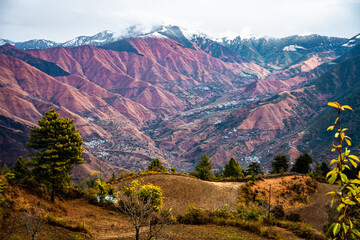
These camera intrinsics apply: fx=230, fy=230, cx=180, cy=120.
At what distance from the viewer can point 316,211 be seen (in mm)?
28953

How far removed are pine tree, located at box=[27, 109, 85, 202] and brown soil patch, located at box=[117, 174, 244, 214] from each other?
11542 millimetres

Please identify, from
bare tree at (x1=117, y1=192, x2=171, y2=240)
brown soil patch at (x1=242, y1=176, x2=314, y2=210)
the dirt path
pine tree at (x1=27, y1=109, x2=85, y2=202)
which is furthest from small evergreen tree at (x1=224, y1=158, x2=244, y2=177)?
pine tree at (x1=27, y1=109, x2=85, y2=202)

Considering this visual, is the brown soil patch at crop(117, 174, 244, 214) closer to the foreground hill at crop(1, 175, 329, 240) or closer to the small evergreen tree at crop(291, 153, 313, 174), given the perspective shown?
the foreground hill at crop(1, 175, 329, 240)

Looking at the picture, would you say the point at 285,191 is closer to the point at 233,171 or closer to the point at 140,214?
the point at 233,171

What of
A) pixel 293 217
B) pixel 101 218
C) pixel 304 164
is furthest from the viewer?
pixel 304 164

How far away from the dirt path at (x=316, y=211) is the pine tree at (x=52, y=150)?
27.3 metres

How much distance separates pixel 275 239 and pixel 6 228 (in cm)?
1890

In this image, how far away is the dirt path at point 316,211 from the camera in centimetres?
2682

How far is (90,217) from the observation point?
21.2m

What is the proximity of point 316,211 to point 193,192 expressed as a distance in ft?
51.2

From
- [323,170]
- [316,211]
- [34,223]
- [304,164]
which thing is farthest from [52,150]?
[323,170]

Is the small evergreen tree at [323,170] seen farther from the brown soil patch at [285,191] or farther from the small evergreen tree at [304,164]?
the brown soil patch at [285,191]

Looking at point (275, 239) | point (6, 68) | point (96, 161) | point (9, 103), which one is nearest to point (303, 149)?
point (96, 161)

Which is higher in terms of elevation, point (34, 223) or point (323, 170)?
point (34, 223)
